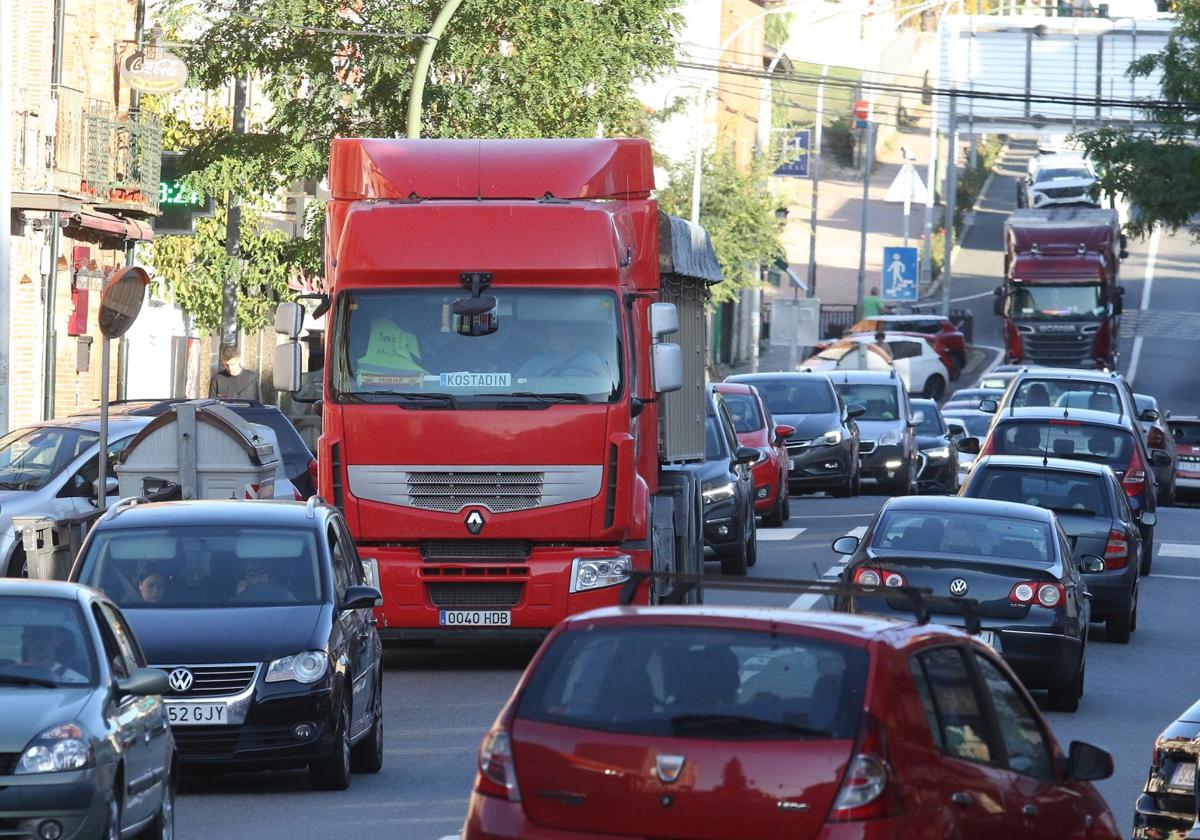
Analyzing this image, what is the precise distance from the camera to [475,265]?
1688 cm

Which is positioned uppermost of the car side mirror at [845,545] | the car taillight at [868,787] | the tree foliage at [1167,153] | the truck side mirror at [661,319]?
the tree foliage at [1167,153]

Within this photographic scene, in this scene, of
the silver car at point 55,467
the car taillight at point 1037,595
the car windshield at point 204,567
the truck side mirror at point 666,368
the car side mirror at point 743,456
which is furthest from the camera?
the car side mirror at point 743,456

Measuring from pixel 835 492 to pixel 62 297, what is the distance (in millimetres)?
11941

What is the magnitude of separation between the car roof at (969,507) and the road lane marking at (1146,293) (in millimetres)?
51094

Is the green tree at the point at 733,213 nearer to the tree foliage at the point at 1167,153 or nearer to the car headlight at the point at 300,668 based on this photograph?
the tree foliage at the point at 1167,153

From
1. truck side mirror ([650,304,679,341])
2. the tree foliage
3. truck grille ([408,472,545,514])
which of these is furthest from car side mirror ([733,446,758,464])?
the tree foliage

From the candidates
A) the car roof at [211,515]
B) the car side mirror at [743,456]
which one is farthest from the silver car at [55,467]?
the car roof at [211,515]

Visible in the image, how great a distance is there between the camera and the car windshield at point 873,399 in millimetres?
37406

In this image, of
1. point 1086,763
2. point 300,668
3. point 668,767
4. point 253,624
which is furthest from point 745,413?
point 668,767

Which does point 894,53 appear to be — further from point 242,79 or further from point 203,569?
point 203,569

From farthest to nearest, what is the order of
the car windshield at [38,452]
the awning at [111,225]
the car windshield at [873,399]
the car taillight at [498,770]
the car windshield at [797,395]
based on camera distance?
the car windshield at [873,399] → the awning at [111,225] → the car windshield at [797,395] → the car windshield at [38,452] → the car taillight at [498,770]

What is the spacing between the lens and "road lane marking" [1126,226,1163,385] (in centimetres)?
7077

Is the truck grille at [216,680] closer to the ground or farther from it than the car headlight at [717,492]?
closer to the ground

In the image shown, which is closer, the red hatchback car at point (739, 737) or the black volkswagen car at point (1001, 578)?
the red hatchback car at point (739, 737)
